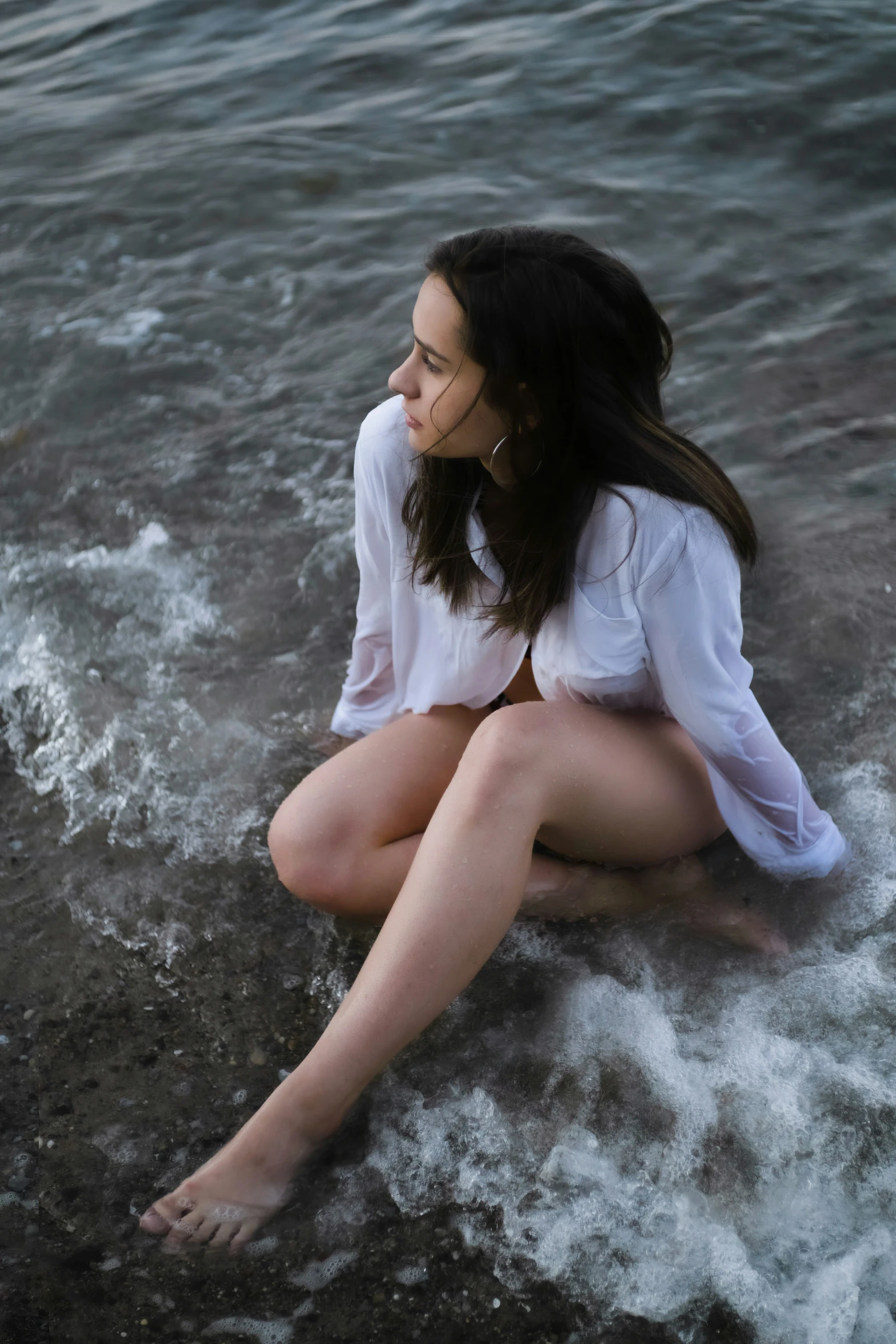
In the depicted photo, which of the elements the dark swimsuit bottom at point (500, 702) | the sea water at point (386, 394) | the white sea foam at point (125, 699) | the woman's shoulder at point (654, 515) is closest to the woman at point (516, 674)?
the woman's shoulder at point (654, 515)

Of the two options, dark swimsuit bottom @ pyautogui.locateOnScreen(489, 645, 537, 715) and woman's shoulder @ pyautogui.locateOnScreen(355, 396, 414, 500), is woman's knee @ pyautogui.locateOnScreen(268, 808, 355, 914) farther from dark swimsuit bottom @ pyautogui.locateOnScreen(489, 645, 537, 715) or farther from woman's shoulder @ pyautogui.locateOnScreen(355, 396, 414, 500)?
woman's shoulder @ pyautogui.locateOnScreen(355, 396, 414, 500)

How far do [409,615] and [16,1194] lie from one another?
1.27 metres

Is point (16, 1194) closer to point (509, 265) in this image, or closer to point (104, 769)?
point (104, 769)

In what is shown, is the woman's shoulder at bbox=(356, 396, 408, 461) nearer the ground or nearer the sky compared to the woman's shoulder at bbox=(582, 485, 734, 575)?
nearer the sky

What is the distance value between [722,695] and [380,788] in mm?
696

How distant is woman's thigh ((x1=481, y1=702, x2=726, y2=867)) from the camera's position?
2.07 m

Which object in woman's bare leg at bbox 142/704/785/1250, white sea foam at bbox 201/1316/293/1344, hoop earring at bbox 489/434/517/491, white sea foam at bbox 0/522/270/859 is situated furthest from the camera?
white sea foam at bbox 0/522/270/859

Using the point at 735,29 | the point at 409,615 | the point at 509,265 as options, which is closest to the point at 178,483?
the point at 409,615

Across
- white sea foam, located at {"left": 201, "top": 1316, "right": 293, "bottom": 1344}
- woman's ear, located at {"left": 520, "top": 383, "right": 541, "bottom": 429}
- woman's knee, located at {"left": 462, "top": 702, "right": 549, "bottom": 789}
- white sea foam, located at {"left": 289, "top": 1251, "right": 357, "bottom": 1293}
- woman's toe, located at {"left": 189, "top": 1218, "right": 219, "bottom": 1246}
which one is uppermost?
woman's ear, located at {"left": 520, "top": 383, "right": 541, "bottom": 429}

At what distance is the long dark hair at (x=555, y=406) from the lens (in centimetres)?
183

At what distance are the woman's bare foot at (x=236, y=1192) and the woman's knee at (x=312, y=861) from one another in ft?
1.45

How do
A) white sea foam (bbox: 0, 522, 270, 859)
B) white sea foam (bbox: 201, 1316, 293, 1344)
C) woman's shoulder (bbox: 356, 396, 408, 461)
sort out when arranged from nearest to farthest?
white sea foam (bbox: 201, 1316, 293, 1344) < woman's shoulder (bbox: 356, 396, 408, 461) < white sea foam (bbox: 0, 522, 270, 859)

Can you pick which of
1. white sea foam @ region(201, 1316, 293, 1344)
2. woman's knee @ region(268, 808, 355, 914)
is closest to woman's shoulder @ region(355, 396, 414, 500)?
woman's knee @ region(268, 808, 355, 914)

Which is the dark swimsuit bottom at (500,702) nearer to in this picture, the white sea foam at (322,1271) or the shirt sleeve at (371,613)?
the shirt sleeve at (371,613)
